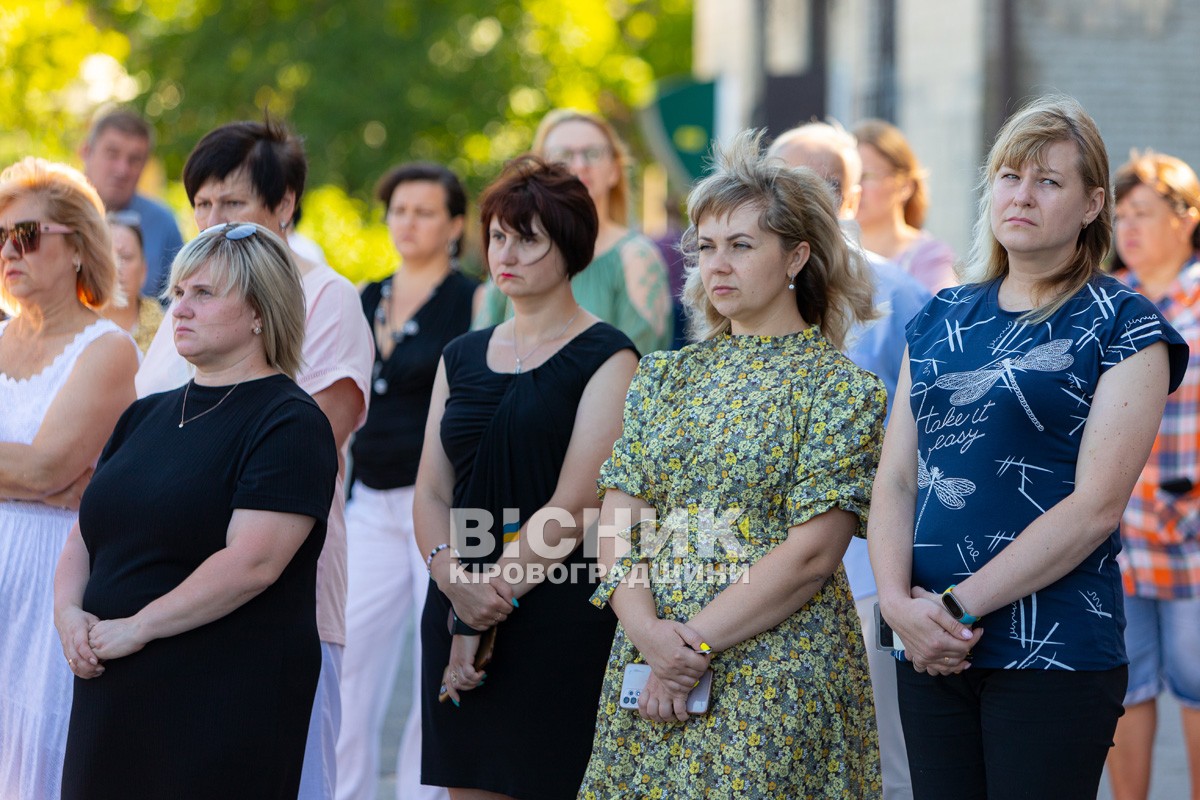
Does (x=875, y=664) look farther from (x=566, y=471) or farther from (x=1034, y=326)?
(x=1034, y=326)

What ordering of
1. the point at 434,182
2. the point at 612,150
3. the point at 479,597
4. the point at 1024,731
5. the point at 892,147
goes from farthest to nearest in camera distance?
the point at 434,182
the point at 612,150
the point at 892,147
the point at 479,597
the point at 1024,731

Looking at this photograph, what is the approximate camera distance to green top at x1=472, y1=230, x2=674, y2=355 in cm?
529

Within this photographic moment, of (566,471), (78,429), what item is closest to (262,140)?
(78,429)

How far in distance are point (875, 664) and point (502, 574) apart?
1.23 meters

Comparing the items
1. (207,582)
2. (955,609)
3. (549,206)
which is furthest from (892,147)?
(207,582)

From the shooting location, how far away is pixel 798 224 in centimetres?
382

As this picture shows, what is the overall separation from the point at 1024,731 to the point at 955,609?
0.29m

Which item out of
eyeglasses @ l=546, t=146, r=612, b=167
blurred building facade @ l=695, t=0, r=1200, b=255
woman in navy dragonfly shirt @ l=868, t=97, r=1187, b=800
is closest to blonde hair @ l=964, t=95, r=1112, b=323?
woman in navy dragonfly shirt @ l=868, t=97, r=1187, b=800

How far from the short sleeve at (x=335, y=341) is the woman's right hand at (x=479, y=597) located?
0.60m

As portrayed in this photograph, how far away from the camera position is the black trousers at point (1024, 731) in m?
3.20

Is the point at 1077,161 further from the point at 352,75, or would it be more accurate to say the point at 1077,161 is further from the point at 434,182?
the point at 352,75

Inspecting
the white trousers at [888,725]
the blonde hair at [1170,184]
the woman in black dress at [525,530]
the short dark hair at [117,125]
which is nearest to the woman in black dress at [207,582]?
the woman in black dress at [525,530]

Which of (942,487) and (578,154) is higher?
(578,154)

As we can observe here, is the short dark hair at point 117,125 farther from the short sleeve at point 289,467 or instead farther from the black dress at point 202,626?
the short sleeve at point 289,467
